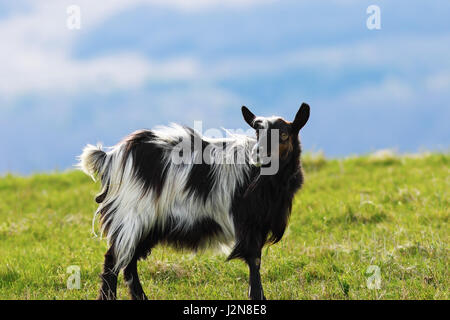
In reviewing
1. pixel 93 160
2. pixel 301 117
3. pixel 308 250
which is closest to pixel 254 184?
pixel 301 117

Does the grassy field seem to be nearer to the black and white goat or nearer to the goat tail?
the black and white goat

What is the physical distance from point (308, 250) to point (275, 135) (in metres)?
2.97

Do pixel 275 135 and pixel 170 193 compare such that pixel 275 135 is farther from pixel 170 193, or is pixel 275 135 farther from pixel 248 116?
pixel 170 193

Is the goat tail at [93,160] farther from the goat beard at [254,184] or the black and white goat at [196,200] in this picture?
the goat beard at [254,184]

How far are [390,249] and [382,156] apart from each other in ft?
Answer: 22.6

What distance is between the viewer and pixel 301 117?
578 centimetres

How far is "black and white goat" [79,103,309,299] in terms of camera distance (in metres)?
5.91

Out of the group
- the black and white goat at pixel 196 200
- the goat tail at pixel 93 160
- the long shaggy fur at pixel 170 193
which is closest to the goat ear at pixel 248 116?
the black and white goat at pixel 196 200

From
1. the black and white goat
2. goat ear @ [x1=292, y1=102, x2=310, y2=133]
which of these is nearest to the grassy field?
the black and white goat

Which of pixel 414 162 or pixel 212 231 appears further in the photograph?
pixel 414 162
